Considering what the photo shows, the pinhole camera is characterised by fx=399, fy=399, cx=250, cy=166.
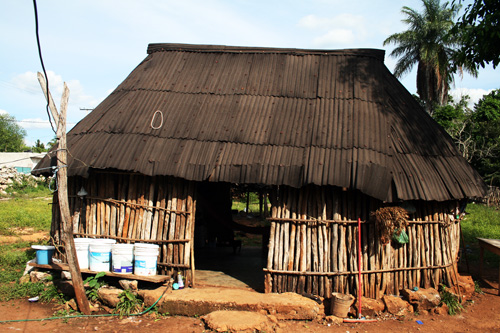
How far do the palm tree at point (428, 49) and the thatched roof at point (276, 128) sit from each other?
22343 mm

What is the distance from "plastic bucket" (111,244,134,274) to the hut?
0.45 metres

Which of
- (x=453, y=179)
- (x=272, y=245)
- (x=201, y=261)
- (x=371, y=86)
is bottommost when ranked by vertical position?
(x=201, y=261)

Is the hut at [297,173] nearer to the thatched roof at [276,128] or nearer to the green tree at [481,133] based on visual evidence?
the thatched roof at [276,128]

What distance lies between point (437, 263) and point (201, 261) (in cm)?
576

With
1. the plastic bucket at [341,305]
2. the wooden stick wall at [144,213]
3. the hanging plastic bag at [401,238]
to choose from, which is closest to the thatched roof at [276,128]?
the wooden stick wall at [144,213]

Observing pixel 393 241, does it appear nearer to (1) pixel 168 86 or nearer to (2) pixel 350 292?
(2) pixel 350 292

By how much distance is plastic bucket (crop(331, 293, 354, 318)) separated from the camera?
23.5 ft

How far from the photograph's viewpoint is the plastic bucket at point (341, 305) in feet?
23.5

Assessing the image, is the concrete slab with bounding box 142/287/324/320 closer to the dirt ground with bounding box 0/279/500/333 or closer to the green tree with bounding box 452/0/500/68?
the dirt ground with bounding box 0/279/500/333

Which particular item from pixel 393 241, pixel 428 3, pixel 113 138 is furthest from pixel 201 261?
pixel 428 3

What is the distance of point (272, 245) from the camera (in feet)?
25.4

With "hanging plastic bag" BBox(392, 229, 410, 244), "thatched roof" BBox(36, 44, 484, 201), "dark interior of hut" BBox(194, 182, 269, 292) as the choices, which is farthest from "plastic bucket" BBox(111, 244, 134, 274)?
"hanging plastic bag" BBox(392, 229, 410, 244)

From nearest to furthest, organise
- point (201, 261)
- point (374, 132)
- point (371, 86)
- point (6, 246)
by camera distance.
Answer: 1. point (374, 132)
2. point (371, 86)
3. point (201, 261)
4. point (6, 246)

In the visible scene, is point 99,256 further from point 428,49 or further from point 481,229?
point 428,49
